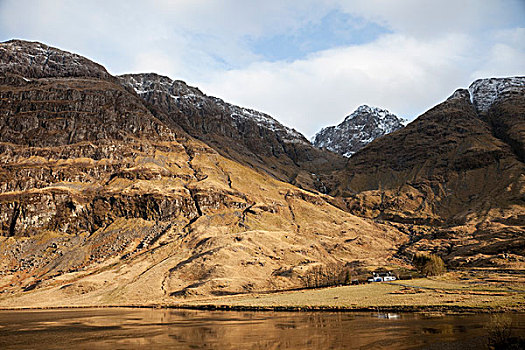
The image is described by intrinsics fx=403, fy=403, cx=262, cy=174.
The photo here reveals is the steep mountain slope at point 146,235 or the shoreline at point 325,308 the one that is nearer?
the shoreline at point 325,308

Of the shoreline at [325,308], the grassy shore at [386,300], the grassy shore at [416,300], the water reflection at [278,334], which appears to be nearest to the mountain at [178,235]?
the grassy shore at [386,300]

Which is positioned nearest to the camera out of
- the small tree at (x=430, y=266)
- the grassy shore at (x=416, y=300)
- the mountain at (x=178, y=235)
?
the grassy shore at (x=416, y=300)

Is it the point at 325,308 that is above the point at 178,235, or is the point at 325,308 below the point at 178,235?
below

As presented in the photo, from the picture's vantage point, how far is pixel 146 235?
516ft

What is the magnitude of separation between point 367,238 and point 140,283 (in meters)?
94.4

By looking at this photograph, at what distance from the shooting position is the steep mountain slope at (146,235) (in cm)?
11944

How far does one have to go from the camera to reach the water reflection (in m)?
37.1

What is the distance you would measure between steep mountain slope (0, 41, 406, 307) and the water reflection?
54.4m

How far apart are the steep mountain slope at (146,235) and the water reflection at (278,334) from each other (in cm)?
5436

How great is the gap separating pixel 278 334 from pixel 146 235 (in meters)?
122

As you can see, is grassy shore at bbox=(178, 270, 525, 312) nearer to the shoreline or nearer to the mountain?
the shoreline

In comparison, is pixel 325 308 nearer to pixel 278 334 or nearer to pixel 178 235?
pixel 278 334

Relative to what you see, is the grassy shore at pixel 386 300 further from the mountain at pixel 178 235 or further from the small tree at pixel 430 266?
the small tree at pixel 430 266

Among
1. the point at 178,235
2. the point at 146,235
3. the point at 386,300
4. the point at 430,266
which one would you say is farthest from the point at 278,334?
the point at 146,235
